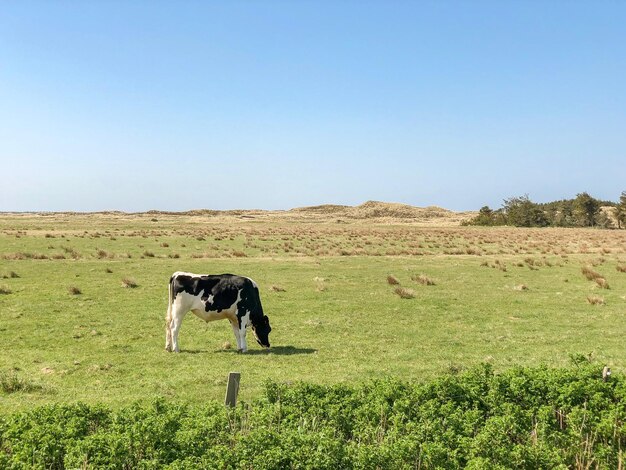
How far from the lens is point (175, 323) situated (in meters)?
14.7

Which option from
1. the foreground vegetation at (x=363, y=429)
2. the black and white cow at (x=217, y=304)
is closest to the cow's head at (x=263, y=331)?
the black and white cow at (x=217, y=304)

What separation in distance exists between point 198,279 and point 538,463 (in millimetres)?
10970

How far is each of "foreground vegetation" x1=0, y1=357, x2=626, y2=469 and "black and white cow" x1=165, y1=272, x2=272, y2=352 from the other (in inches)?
239

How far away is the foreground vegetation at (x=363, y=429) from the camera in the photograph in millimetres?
6562

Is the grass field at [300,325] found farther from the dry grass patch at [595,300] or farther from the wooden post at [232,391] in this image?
the wooden post at [232,391]

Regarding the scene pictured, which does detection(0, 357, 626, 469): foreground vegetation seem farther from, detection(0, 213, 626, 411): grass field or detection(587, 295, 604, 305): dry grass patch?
detection(587, 295, 604, 305): dry grass patch

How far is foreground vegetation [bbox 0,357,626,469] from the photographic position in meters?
6.56

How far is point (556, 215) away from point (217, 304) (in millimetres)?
135484

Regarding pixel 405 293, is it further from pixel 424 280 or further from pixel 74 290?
pixel 74 290

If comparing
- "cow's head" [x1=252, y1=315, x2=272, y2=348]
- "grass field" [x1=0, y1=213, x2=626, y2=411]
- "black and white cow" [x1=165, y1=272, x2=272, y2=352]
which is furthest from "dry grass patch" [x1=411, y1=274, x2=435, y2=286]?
"black and white cow" [x1=165, y1=272, x2=272, y2=352]

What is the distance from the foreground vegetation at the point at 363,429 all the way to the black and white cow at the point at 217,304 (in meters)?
6.06

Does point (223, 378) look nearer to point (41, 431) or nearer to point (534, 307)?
point (41, 431)

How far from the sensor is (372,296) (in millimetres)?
24453

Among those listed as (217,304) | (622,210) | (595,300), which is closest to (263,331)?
(217,304)
